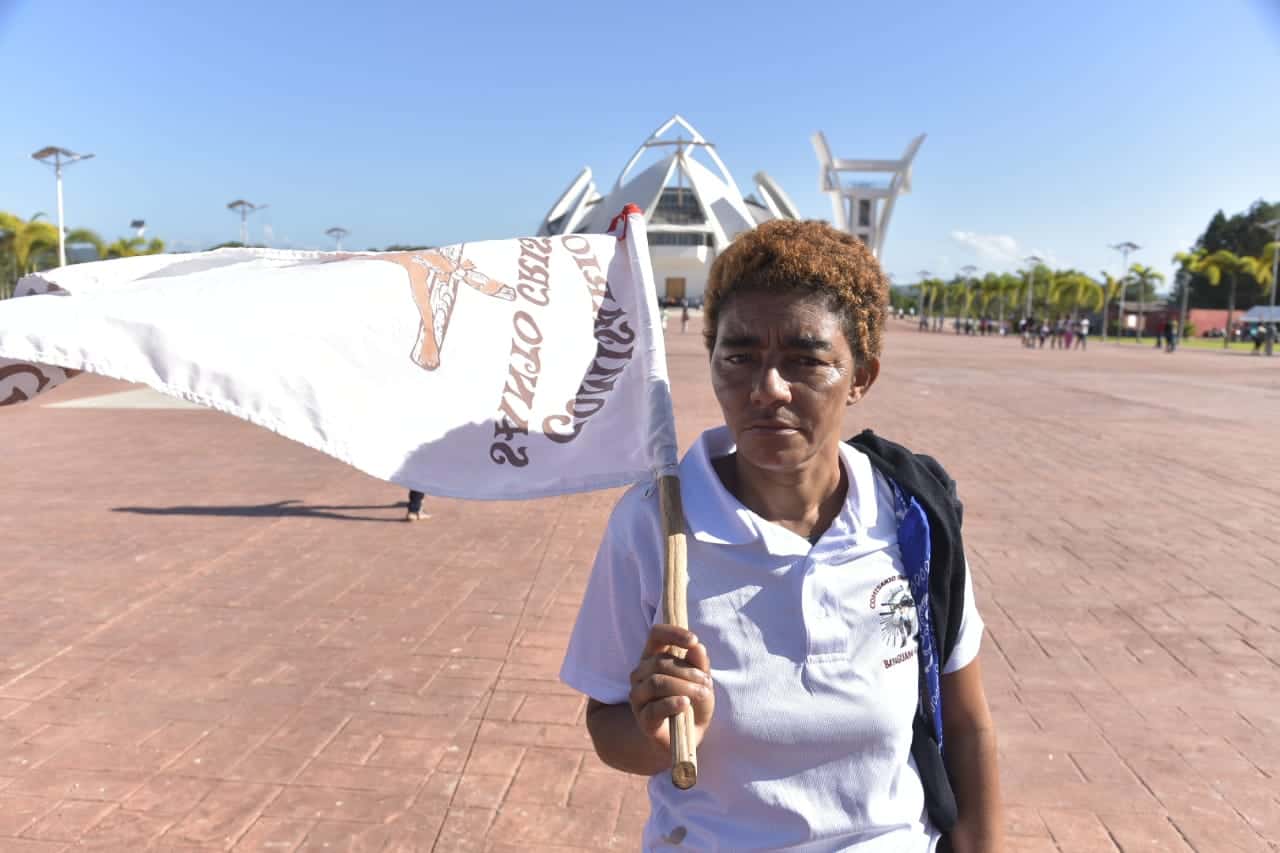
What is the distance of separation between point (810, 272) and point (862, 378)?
0.87ft

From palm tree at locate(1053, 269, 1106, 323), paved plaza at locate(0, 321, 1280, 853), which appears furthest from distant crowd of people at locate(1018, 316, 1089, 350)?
paved plaza at locate(0, 321, 1280, 853)

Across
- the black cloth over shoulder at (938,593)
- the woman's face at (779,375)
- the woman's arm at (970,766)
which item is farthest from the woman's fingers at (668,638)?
the woman's arm at (970,766)

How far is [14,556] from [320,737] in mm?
3572

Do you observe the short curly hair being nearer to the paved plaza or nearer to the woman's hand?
the woman's hand

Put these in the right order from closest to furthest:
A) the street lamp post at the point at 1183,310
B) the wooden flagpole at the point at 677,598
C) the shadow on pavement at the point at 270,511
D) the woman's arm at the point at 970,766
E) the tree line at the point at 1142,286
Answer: the wooden flagpole at the point at 677,598, the woman's arm at the point at 970,766, the shadow on pavement at the point at 270,511, the street lamp post at the point at 1183,310, the tree line at the point at 1142,286

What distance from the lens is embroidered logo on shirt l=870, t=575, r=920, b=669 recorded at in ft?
4.78

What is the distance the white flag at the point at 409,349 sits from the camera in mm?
1378

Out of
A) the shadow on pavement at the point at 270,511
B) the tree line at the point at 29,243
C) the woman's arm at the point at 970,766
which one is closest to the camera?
the woman's arm at the point at 970,766

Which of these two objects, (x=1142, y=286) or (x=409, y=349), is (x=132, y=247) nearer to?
(x=409, y=349)

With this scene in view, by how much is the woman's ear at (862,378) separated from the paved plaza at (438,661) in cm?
187

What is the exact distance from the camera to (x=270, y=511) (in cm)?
717

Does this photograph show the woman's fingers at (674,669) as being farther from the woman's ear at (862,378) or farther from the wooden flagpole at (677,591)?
the woman's ear at (862,378)

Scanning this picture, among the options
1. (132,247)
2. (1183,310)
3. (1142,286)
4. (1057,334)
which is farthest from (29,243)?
(1142,286)

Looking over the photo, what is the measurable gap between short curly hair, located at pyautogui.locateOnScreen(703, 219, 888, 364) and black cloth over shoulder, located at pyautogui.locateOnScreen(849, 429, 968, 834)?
23 centimetres
